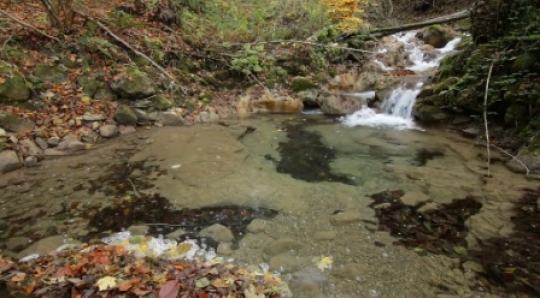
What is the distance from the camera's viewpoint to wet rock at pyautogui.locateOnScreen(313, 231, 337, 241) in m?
3.73

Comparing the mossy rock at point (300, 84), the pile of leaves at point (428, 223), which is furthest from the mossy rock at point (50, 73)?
the pile of leaves at point (428, 223)

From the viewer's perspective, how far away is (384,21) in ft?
56.3

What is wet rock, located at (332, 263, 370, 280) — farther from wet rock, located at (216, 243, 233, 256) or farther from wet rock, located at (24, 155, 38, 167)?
wet rock, located at (24, 155, 38, 167)

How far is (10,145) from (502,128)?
346 inches

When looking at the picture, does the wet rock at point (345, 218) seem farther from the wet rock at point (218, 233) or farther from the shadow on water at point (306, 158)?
the wet rock at point (218, 233)

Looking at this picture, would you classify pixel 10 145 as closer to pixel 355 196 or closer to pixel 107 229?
pixel 107 229

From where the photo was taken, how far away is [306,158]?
6129 millimetres

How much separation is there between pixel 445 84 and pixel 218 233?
6.71 meters

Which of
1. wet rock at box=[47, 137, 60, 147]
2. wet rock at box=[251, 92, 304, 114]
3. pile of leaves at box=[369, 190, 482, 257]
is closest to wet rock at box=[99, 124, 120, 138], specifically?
wet rock at box=[47, 137, 60, 147]

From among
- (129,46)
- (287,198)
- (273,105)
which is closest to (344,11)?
(273,105)

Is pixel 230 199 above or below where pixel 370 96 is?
below

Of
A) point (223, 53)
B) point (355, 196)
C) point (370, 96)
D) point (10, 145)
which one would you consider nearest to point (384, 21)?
point (370, 96)

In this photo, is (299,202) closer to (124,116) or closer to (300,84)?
(124,116)

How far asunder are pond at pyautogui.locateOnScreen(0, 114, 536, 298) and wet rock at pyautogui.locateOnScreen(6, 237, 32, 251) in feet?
0.04
